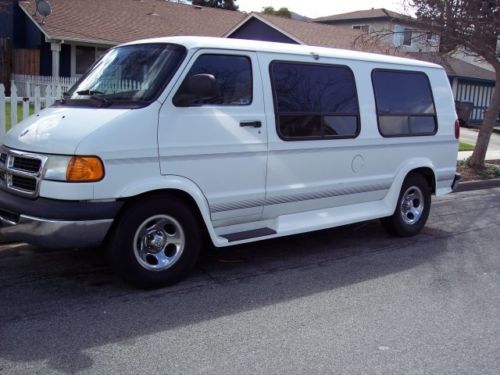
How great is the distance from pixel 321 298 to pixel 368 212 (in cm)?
189

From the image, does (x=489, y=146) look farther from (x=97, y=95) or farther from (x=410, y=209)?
(x=97, y=95)

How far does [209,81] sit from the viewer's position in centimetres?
488

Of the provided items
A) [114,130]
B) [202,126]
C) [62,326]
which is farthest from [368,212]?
[62,326]

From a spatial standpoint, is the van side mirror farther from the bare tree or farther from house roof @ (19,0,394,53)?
house roof @ (19,0,394,53)

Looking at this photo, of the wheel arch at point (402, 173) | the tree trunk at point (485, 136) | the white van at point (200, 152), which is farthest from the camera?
the tree trunk at point (485, 136)

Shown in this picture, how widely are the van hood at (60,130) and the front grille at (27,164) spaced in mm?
83

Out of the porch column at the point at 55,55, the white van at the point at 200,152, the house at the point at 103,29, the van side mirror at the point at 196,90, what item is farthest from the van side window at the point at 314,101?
the porch column at the point at 55,55

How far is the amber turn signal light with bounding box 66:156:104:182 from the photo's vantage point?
14.6 feet

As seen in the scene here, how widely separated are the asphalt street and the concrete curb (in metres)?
4.97

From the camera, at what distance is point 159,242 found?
5.00 m

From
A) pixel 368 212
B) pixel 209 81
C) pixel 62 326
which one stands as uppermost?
pixel 209 81

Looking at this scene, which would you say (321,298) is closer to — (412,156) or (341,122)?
(341,122)

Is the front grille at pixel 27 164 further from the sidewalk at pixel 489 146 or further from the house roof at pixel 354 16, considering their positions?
the house roof at pixel 354 16

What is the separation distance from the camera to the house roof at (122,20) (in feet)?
74.7
